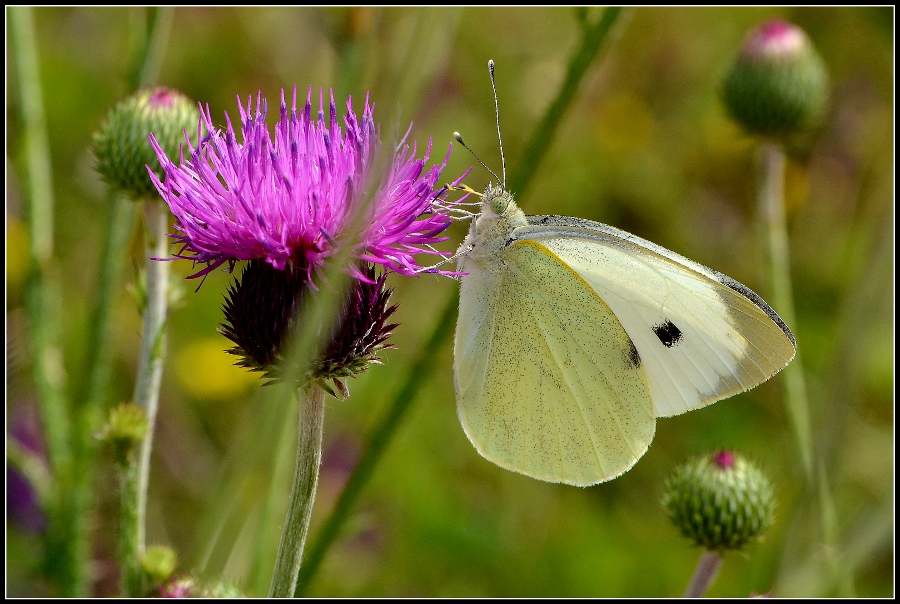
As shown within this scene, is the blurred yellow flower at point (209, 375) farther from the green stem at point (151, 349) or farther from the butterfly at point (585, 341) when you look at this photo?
the green stem at point (151, 349)

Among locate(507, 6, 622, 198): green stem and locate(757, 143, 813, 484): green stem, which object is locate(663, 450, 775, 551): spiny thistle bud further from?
locate(507, 6, 622, 198): green stem

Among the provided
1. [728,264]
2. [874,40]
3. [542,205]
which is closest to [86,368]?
[542,205]

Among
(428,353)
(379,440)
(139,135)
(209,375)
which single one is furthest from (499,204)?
(209,375)

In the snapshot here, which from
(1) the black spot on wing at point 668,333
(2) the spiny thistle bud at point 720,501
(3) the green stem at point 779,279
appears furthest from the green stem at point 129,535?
(3) the green stem at point 779,279

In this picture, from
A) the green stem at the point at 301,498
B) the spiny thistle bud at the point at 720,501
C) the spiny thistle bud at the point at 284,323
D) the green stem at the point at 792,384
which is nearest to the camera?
the green stem at the point at 301,498

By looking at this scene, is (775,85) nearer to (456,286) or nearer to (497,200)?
Result: (497,200)
